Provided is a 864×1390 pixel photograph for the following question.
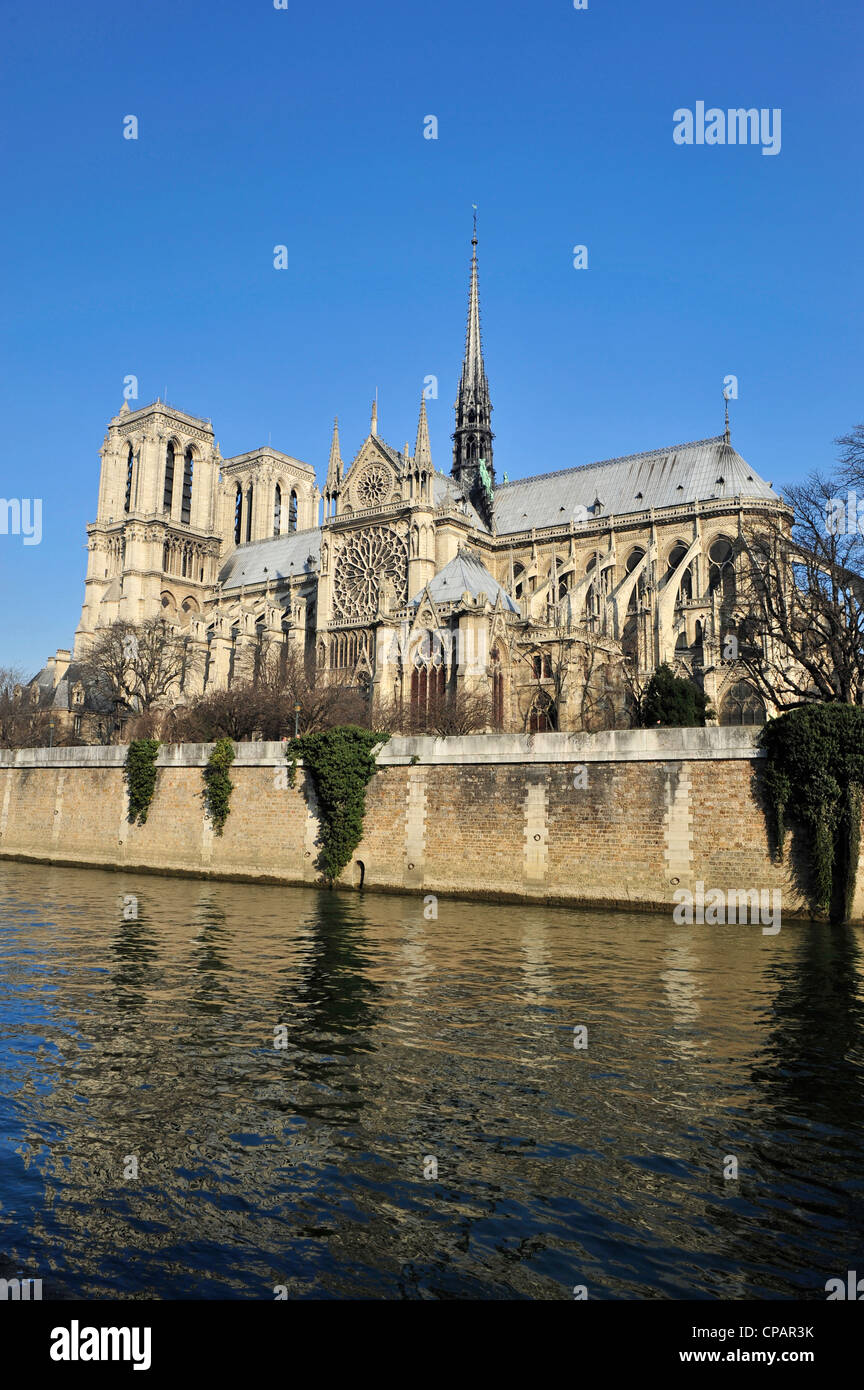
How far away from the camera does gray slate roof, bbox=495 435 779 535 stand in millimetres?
58250

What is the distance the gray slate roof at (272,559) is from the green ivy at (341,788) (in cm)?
4541

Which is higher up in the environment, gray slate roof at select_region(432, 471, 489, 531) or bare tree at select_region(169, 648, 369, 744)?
gray slate roof at select_region(432, 471, 489, 531)

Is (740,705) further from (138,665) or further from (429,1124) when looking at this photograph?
(429,1124)

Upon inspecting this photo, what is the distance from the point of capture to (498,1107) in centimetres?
897

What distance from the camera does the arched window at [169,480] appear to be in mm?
85625

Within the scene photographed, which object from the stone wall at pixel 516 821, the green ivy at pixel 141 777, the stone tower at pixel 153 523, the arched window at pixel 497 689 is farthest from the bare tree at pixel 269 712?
the stone tower at pixel 153 523

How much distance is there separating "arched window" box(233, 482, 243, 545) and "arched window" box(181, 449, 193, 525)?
29.5 feet

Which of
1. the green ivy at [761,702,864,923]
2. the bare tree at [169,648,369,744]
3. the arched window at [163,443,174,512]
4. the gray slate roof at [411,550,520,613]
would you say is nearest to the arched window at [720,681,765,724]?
the gray slate roof at [411,550,520,613]

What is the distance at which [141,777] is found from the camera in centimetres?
3328

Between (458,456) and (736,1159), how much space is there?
6801 cm

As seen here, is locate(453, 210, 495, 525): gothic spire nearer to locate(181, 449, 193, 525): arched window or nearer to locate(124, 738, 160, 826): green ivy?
locate(181, 449, 193, 525): arched window
